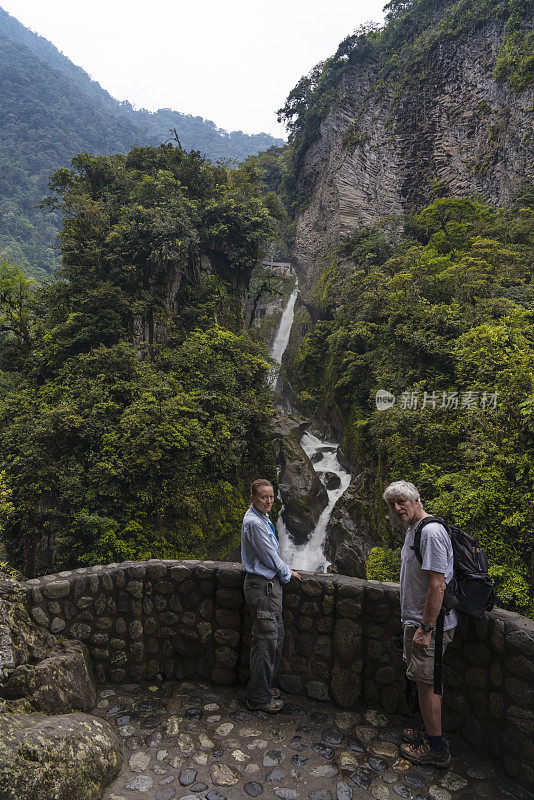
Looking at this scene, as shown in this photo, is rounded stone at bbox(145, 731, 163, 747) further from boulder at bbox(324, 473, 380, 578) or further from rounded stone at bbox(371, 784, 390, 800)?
boulder at bbox(324, 473, 380, 578)

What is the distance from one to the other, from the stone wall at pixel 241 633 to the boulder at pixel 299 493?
9.42 m

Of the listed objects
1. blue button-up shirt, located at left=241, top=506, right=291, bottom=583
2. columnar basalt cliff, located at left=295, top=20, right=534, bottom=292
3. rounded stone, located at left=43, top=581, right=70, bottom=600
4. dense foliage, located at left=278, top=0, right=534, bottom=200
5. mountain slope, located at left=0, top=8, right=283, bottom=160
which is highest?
mountain slope, located at left=0, top=8, right=283, bottom=160

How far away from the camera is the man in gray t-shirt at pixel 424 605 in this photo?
2.16 meters

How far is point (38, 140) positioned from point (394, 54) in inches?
1534

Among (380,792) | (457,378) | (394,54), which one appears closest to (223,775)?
(380,792)

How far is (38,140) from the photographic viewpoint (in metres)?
44.6

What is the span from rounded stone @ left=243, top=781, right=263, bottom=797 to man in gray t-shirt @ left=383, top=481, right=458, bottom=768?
2.80 feet

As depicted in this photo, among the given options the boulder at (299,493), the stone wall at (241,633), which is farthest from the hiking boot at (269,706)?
the boulder at (299,493)

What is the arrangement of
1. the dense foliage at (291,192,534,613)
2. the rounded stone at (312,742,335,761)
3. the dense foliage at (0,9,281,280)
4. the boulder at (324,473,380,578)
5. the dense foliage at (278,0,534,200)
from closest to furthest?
the rounded stone at (312,742,335,761) → the dense foliage at (291,192,534,613) → the boulder at (324,473,380,578) → the dense foliage at (278,0,534,200) → the dense foliage at (0,9,281,280)

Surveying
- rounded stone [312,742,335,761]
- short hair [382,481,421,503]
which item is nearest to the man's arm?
short hair [382,481,421,503]

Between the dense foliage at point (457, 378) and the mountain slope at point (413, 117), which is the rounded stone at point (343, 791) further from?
the mountain slope at point (413, 117)

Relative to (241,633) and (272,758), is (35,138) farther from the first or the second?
(272,758)

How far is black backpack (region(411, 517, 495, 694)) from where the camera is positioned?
7.34 feet

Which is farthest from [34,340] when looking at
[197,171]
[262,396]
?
[197,171]
